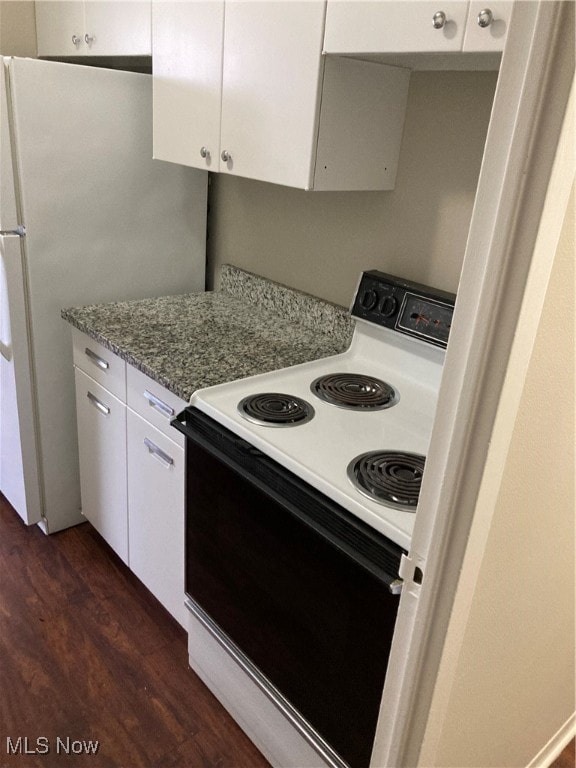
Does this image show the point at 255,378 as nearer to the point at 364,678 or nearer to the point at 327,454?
the point at 327,454

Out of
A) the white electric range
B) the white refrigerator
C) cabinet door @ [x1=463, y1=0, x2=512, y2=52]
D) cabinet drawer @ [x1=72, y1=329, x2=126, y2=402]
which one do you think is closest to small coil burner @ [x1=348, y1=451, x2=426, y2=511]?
the white electric range

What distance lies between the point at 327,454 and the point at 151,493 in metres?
0.78

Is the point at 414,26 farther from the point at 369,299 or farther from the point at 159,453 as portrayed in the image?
the point at 159,453

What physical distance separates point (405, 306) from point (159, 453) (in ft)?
2.74

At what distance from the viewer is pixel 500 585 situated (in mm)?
1040

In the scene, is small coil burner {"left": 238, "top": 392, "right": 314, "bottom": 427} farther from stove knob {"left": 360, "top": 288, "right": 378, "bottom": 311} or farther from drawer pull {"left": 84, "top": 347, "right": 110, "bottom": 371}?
drawer pull {"left": 84, "top": 347, "right": 110, "bottom": 371}

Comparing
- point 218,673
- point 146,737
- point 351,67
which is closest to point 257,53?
point 351,67

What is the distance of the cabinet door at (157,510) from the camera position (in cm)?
177

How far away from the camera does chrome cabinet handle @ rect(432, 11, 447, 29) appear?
1176 millimetres

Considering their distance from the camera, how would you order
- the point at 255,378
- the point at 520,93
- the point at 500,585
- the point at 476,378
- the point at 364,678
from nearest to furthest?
the point at 520,93 → the point at 476,378 → the point at 500,585 → the point at 364,678 → the point at 255,378

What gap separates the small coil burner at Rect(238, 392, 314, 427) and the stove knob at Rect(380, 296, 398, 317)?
394 mm

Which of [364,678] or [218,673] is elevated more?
[364,678]

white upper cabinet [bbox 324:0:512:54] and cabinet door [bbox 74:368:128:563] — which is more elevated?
white upper cabinet [bbox 324:0:512:54]

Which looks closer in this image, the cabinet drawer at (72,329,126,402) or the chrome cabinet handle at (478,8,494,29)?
the chrome cabinet handle at (478,8,494,29)
